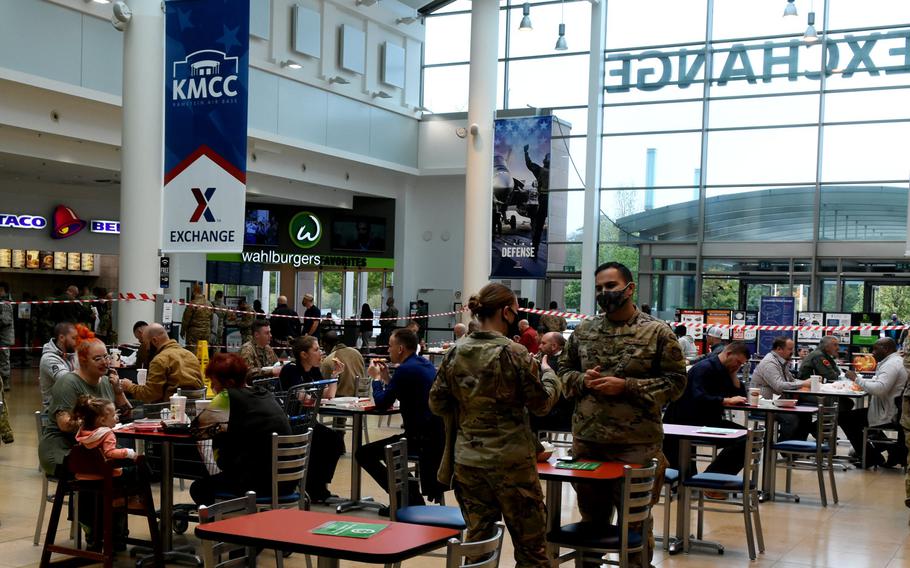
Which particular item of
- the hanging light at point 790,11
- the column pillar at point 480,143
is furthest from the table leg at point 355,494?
the hanging light at point 790,11

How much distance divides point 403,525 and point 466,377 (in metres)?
0.74

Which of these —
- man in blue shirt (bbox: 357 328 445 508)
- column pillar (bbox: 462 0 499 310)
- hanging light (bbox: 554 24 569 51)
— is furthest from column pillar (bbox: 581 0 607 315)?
man in blue shirt (bbox: 357 328 445 508)

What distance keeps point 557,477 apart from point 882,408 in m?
6.86

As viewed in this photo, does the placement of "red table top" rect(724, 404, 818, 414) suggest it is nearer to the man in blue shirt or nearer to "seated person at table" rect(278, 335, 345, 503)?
the man in blue shirt

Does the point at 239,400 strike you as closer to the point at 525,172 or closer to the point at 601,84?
the point at 525,172

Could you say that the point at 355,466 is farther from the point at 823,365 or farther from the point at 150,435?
the point at 823,365

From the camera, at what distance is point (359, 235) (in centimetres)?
2539

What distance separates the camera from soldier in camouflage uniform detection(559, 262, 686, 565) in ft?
16.5

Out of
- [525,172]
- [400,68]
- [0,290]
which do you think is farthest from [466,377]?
[400,68]

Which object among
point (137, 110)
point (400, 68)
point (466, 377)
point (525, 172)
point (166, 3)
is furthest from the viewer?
point (400, 68)

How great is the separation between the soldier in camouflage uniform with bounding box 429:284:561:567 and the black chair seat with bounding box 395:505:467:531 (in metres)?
0.72

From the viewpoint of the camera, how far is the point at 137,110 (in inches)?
502

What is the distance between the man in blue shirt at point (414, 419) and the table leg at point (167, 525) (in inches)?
60.1

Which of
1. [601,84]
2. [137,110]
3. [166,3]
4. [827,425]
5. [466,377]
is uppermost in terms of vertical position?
[601,84]
